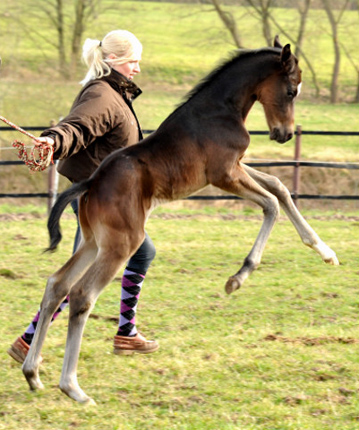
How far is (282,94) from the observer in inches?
160

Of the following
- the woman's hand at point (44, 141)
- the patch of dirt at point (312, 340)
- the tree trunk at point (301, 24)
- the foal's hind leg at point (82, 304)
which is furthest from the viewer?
the tree trunk at point (301, 24)

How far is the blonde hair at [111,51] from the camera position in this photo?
14.2ft

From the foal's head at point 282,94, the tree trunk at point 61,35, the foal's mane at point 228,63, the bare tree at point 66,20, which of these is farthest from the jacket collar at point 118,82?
the tree trunk at point 61,35

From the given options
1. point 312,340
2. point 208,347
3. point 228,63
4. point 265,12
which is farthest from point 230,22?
point 228,63

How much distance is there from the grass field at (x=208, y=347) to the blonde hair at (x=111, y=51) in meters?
1.88

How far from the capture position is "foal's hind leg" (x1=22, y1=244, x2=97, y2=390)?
4.10 m

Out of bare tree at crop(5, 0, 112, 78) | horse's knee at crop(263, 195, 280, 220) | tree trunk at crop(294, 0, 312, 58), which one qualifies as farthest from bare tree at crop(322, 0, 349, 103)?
horse's knee at crop(263, 195, 280, 220)

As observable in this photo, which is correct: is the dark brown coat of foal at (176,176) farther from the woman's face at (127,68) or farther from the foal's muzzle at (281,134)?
the woman's face at (127,68)

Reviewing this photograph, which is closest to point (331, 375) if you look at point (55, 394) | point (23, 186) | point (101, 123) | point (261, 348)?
point (261, 348)

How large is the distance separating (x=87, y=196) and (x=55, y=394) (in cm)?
115

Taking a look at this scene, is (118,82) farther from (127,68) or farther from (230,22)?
(230,22)

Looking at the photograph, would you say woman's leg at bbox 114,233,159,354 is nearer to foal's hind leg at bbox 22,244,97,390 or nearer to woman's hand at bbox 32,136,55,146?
foal's hind leg at bbox 22,244,97,390

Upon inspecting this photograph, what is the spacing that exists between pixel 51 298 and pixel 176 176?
998 mm

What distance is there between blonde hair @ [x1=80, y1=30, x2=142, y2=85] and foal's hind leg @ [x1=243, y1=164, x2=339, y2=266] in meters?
1.00
